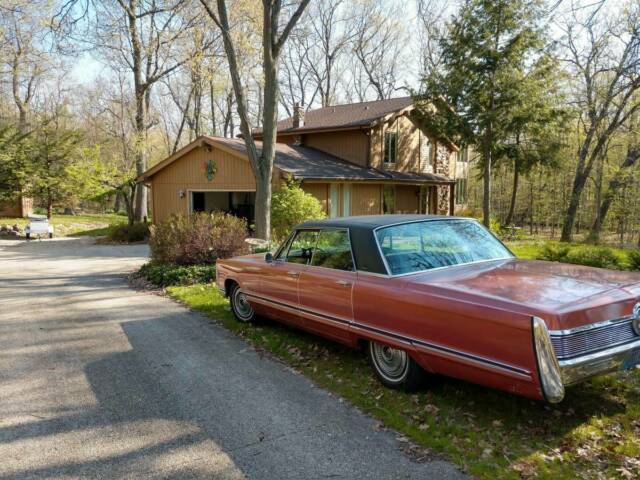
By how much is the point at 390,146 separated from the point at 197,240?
14.7 m

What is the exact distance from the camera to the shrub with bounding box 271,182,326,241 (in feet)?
51.5

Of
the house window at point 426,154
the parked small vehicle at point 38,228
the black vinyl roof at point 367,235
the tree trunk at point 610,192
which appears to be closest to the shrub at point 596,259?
the black vinyl roof at point 367,235

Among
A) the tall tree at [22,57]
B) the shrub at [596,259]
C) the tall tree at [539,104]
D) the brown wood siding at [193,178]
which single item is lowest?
the shrub at [596,259]

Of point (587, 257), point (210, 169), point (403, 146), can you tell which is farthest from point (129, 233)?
point (587, 257)

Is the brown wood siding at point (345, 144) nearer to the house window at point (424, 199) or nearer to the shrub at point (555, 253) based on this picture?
the house window at point (424, 199)

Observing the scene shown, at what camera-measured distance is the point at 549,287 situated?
377 cm

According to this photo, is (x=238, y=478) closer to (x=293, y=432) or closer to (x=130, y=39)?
(x=293, y=432)

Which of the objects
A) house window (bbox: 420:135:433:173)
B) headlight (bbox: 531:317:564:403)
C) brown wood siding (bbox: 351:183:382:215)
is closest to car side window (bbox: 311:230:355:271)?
headlight (bbox: 531:317:564:403)

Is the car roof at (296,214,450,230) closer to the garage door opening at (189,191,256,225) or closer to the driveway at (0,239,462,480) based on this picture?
the driveway at (0,239,462,480)

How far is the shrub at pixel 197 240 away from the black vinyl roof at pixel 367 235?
249 inches

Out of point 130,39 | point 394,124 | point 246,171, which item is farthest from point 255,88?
point 246,171

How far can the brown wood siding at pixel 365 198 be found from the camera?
21.0m

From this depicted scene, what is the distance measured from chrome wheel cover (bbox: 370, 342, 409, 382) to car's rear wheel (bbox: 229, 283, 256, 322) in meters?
2.63

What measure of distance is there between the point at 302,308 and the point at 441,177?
2131 cm
